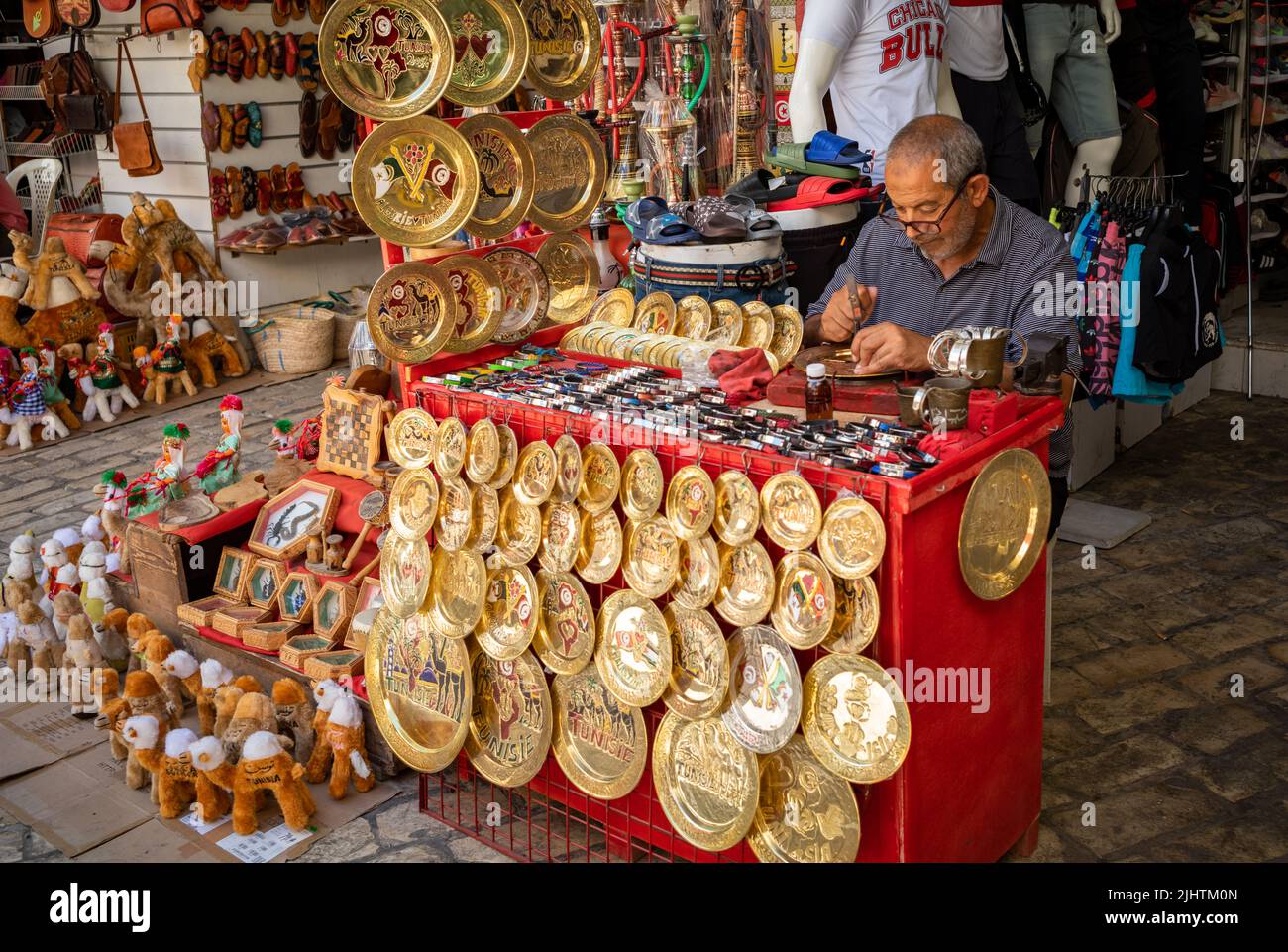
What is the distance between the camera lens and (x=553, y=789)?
3.16 meters

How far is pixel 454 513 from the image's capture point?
3082 millimetres

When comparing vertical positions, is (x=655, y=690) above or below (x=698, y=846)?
above

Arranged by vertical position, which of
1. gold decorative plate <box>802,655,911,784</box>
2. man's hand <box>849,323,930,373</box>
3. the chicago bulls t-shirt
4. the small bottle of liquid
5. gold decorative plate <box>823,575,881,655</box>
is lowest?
gold decorative plate <box>802,655,911,784</box>

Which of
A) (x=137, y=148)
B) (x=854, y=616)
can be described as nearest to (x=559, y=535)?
(x=854, y=616)

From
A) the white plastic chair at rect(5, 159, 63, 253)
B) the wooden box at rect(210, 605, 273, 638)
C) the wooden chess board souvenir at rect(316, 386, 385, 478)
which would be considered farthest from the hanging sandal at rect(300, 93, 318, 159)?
the wooden box at rect(210, 605, 273, 638)

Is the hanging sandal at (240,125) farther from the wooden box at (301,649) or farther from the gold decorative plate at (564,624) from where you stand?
the gold decorative plate at (564,624)

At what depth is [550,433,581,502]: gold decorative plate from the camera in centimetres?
279

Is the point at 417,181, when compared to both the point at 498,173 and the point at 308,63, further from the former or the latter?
the point at 308,63

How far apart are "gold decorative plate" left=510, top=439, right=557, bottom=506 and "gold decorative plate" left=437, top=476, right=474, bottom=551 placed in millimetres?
150

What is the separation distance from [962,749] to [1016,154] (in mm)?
3243

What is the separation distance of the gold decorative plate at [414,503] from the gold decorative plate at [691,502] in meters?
0.73

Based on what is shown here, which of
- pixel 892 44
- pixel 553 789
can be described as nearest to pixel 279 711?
pixel 553 789

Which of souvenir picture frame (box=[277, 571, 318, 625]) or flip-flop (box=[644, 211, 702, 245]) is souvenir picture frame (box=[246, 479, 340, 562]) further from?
flip-flop (box=[644, 211, 702, 245])
